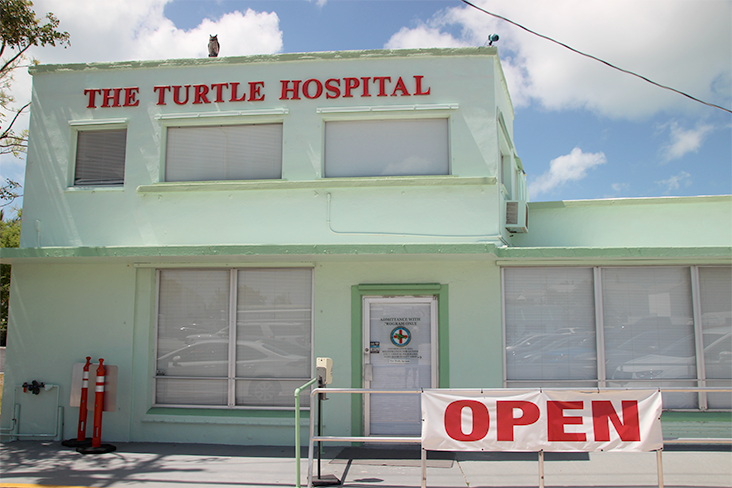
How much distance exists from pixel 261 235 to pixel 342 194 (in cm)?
146

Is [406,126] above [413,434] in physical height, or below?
above

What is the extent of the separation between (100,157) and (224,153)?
7.42ft

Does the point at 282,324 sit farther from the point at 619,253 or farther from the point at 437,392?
the point at 619,253

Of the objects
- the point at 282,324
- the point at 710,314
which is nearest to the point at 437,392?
the point at 282,324

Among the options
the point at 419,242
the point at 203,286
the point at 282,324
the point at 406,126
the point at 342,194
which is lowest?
the point at 282,324

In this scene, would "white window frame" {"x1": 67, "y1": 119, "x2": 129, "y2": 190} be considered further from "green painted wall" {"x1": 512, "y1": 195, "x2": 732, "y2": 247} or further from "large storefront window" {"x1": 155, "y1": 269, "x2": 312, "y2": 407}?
"green painted wall" {"x1": 512, "y1": 195, "x2": 732, "y2": 247}

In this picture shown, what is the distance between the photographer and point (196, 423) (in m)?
8.62

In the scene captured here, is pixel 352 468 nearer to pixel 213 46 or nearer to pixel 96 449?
pixel 96 449

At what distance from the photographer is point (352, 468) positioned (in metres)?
7.23

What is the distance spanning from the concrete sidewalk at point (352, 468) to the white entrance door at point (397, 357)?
460 millimetres

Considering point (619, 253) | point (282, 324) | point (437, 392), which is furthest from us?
point (282, 324)

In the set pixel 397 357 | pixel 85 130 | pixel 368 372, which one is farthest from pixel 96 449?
pixel 85 130

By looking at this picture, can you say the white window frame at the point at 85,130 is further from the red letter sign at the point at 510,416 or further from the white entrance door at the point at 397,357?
the red letter sign at the point at 510,416

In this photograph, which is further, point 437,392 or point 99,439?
point 99,439
